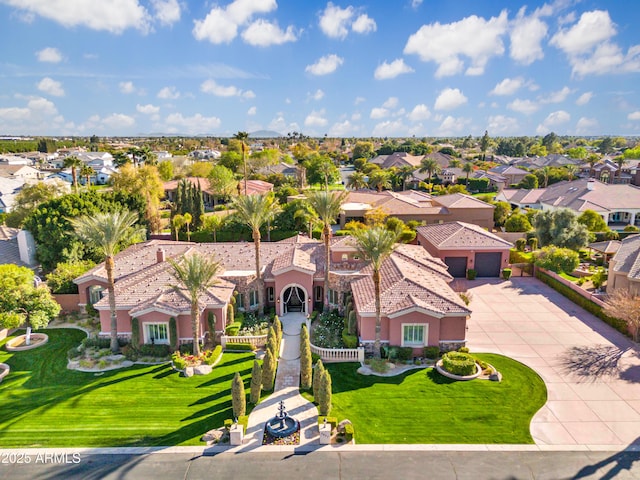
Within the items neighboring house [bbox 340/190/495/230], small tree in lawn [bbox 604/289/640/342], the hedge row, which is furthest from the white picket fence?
neighboring house [bbox 340/190/495/230]

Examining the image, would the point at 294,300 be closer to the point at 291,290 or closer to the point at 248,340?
the point at 291,290

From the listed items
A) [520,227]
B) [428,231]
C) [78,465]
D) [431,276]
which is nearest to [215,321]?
[78,465]

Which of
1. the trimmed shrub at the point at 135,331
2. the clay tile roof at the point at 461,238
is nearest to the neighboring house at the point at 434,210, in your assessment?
the clay tile roof at the point at 461,238

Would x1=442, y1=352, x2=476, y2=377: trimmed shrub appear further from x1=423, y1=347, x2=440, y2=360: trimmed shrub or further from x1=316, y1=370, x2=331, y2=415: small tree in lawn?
x1=316, y1=370, x2=331, y2=415: small tree in lawn

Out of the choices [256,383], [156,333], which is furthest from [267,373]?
[156,333]

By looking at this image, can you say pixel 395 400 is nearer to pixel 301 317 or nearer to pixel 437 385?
pixel 437 385

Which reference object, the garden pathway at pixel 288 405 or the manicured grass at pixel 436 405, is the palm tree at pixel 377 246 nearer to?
the manicured grass at pixel 436 405
